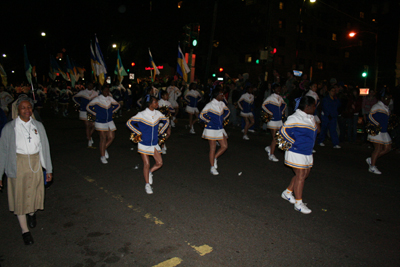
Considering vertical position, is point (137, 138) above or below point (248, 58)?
below

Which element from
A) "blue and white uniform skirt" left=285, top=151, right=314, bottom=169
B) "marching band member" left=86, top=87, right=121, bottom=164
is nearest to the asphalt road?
"marching band member" left=86, top=87, right=121, bottom=164

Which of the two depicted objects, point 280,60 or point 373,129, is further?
point 280,60

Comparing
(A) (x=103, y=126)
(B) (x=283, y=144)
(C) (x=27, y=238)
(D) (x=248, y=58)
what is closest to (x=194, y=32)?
(A) (x=103, y=126)

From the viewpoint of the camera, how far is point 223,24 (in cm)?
3359

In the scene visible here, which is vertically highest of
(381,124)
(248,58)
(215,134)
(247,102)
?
(248,58)

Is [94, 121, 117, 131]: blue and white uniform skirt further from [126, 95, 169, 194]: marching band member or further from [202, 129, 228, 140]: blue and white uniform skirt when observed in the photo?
[202, 129, 228, 140]: blue and white uniform skirt

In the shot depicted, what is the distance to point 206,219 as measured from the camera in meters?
4.53

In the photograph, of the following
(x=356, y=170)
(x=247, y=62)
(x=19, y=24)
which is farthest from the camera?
(x=247, y=62)

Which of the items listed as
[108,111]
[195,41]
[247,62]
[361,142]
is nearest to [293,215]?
[108,111]

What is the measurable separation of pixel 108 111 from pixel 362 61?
177ft

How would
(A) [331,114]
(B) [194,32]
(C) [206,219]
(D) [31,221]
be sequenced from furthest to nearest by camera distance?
1. (B) [194,32]
2. (A) [331,114]
3. (C) [206,219]
4. (D) [31,221]

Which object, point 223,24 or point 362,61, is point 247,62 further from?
point 362,61

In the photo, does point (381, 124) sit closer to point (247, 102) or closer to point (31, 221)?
point (247, 102)

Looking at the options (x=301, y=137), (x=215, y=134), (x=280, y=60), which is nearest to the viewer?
(x=301, y=137)
